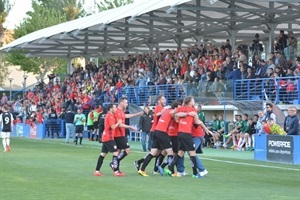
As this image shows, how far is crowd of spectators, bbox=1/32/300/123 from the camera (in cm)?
3631

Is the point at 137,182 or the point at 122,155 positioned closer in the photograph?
the point at 137,182

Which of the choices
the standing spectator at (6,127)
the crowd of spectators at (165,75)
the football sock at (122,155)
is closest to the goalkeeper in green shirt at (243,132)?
the crowd of spectators at (165,75)

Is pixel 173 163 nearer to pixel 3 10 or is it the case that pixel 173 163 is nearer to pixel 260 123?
pixel 260 123

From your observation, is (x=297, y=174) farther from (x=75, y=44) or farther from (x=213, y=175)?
(x=75, y=44)

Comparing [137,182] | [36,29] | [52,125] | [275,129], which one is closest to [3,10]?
[36,29]

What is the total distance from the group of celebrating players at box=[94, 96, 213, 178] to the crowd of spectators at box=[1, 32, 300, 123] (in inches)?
473

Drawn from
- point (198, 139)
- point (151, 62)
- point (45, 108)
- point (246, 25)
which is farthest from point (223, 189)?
point (45, 108)

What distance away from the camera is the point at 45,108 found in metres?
57.5

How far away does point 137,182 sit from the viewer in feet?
65.9

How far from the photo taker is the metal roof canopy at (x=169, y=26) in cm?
3900

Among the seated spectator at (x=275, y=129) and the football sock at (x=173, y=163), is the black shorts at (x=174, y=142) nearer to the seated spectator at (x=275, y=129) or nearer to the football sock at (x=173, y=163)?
the football sock at (x=173, y=163)

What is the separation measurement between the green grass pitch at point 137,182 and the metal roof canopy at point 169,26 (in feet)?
33.2

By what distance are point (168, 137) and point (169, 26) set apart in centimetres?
2537

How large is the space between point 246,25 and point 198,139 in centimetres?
2358
